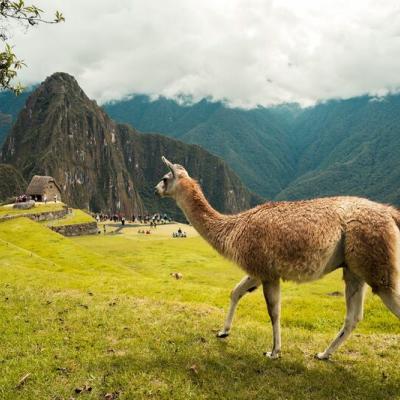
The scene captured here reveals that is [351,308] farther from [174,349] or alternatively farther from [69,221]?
[69,221]

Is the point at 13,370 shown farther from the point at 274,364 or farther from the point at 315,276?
the point at 315,276

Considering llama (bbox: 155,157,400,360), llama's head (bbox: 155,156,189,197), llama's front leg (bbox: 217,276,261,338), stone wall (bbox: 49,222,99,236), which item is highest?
llama's head (bbox: 155,156,189,197)

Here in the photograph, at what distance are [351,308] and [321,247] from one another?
55.1 inches

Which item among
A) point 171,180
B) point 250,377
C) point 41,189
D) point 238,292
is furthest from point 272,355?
point 41,189

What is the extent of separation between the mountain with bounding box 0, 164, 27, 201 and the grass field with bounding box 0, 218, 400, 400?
185007mm

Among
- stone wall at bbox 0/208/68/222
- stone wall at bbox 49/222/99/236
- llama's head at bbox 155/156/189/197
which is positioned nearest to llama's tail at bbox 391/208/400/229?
llama's head at bbox 155/156/189/197

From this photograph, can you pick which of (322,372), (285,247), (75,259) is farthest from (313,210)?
(75,259)

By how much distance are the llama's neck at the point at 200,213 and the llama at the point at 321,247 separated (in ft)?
0.87

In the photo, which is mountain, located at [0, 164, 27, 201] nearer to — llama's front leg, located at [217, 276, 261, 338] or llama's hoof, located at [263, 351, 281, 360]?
llama's front leg, located at [217, 276, 261, 338]

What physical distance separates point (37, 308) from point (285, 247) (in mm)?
6732

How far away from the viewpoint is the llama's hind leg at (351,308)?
709cm

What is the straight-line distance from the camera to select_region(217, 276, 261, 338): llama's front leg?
7.87m

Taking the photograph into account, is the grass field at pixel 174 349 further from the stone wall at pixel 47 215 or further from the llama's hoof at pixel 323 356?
the stone wall at pixel 47 215

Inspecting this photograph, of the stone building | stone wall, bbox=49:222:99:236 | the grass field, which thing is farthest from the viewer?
the stone building
